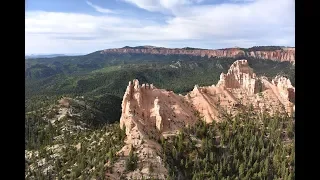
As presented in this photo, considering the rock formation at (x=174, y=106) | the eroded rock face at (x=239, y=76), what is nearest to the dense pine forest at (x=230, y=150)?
the rock formation at (x=174, y=106)

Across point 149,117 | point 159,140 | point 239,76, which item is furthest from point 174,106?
point 239,76

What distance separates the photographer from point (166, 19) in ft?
6.11

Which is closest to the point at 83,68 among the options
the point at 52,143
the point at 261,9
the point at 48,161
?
the point at 52,143

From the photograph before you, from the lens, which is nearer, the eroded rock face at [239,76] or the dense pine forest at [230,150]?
the dense pine forest at [230,150]

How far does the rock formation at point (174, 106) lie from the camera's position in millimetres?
2355

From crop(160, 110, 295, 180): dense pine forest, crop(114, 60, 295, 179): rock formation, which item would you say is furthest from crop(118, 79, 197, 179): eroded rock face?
crop(160, 110, 295, 180): dense pine forest

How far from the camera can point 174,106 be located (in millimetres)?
2734

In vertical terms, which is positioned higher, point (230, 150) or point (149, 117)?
point (149, 117)

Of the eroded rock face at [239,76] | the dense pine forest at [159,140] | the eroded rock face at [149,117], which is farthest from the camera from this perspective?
the eroded rock face at [239,76]

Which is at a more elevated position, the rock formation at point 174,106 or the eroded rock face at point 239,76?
the eroded rock face at point 239,76

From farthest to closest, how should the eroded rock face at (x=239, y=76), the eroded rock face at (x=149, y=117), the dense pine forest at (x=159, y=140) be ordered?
1. the eroded rock face at (x=239, y=76)
2. the eroded rock face at (x=149, y=117)
3. the dense pine forest at (x=159, y=140)

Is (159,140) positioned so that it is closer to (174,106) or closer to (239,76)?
(174,106)

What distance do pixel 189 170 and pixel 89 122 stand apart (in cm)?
113

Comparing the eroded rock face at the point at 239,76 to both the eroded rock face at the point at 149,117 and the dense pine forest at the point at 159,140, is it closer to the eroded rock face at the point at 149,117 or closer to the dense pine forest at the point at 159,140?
the dense pine forest at the point at 159,140
